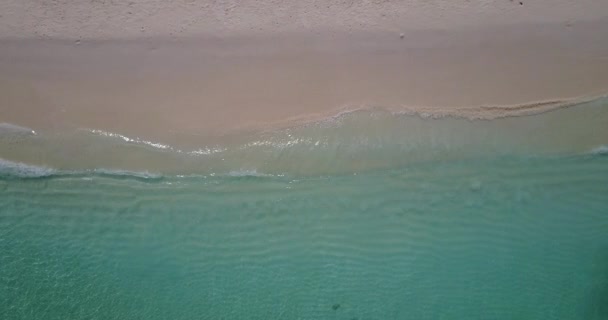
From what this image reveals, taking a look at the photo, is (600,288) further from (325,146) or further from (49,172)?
(49,172)

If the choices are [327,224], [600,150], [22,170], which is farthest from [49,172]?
[600,150]

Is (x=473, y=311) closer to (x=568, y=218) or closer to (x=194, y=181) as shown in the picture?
(x=568, y=218)

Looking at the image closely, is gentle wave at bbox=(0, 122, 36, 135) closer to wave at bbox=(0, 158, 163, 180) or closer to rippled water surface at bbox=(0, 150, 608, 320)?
wave at bbox=(0, 158, 163, 180)

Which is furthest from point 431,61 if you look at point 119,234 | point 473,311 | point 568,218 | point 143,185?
point 119,234

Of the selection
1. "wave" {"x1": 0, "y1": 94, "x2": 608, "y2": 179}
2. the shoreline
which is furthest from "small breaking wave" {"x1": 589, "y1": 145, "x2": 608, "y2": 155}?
the shoreline

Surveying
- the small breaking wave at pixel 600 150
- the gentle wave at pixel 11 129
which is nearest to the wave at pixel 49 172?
the gentle wave at pixel 11 129

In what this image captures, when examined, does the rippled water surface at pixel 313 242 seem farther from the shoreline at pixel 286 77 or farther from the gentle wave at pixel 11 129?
the shoreline at pixel 286 77
